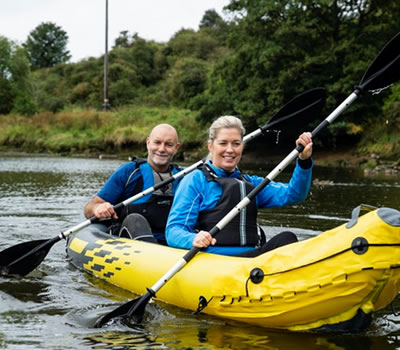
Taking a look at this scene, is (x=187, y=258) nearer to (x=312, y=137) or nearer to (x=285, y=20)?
(x=312, y=137)

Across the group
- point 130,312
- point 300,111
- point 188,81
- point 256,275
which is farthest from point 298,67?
point 256,275

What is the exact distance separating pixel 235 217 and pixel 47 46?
54.1m

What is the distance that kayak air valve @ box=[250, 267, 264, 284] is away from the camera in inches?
135

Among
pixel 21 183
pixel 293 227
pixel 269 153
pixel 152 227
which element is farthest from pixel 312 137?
pixel 269 153

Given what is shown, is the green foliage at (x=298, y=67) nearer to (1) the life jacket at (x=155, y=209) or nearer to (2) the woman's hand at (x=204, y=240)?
(1) the life jacket at (x=155, y=209)

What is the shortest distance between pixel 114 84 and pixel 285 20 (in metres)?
17.7

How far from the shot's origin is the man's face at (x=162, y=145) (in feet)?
16.6

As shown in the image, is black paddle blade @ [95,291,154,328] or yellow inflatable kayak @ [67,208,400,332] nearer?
yellow inflatable kayak @ [67,208,400,332]

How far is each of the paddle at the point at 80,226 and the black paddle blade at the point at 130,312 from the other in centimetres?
138

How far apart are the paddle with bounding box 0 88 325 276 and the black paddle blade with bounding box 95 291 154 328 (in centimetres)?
138

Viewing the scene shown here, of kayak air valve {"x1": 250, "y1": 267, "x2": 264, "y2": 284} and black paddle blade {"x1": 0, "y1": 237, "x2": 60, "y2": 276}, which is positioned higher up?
kayak air valve {"x1": 250, "y1": 267, "x2": 264, "y2": 284}

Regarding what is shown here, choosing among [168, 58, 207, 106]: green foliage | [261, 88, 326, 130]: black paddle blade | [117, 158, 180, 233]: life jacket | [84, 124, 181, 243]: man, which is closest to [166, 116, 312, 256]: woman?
[84, 124, 181, 243]: man

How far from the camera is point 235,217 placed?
399 cm

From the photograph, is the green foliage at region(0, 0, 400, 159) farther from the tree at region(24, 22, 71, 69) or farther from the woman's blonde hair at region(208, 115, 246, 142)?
the tree at region(24, 22, 71, 69)
